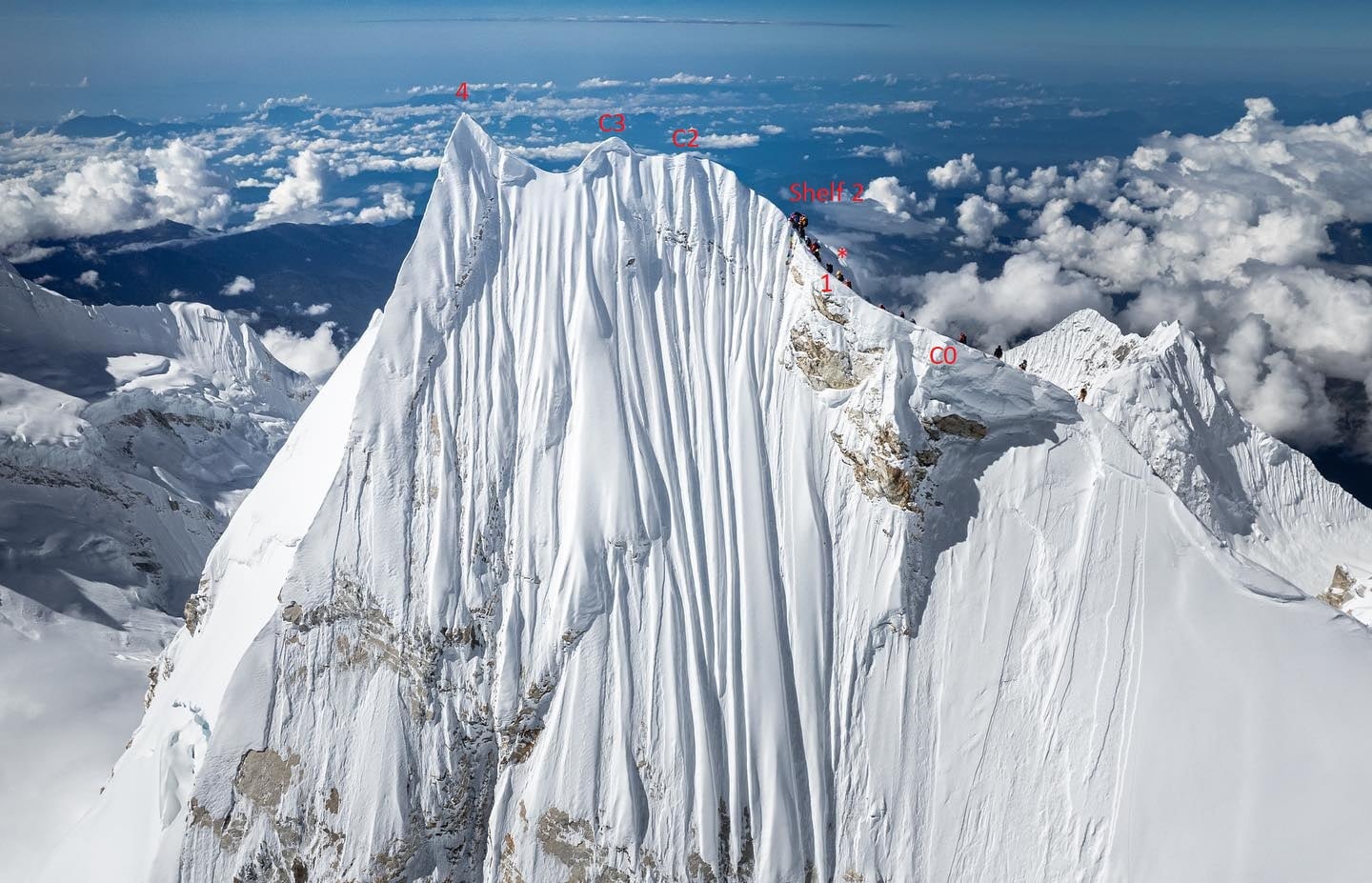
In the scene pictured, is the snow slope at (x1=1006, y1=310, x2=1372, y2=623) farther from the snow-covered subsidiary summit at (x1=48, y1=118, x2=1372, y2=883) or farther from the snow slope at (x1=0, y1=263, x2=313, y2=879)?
the snow slope at (x1=0, y1=263, x2=313, y2=879)

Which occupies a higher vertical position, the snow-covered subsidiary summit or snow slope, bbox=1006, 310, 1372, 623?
the snow-covered subsidiary summit

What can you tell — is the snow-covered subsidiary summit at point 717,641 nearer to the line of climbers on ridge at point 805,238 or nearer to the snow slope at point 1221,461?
the line of climbers on ridge at point 805,238

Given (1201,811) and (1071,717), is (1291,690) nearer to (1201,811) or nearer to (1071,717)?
(1201,811)

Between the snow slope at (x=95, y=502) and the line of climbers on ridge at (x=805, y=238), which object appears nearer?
the line of climbers on ridge at (x=805, y=238)

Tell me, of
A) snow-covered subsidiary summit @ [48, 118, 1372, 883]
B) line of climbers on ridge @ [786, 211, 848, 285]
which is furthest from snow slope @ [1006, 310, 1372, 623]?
line of climbers on ridge @ [786, 211, 848, 285]

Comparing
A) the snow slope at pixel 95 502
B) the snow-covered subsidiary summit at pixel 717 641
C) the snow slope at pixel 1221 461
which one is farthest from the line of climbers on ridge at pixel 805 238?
the snow slope at pixel 95 502

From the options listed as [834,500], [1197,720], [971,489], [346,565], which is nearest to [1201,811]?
[1197,720]

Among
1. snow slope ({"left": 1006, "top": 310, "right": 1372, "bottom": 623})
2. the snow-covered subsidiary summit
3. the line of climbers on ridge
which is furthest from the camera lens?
snow slope ({"left": 1006, "top": 310, "right": 1372, "bottom": 623})
